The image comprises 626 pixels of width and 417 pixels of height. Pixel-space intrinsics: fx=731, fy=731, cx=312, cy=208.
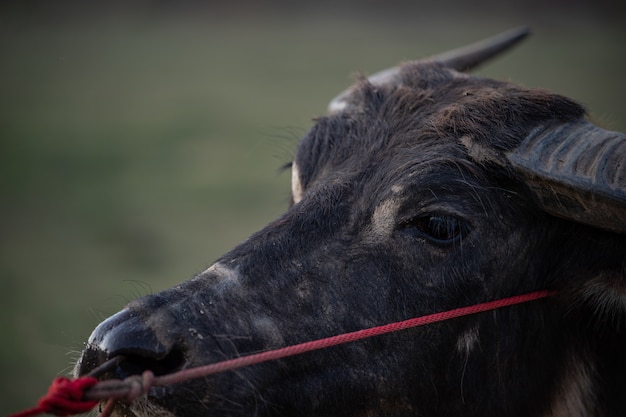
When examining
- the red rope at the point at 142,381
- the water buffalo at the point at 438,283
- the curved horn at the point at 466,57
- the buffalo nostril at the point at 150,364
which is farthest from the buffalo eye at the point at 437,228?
the curved horn at the point at 466,57

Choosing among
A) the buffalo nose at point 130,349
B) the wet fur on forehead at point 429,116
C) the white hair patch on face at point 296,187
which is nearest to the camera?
the buffalo nose at point 130,349

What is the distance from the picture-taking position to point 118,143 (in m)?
16.2

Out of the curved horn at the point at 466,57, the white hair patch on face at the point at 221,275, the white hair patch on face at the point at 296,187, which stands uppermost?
the curved horn at the point at 466,57

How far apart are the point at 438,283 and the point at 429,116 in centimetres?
87

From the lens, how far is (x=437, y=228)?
2992 mm

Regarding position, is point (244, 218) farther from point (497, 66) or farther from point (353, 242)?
point (497, 66)

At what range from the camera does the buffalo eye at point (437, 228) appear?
2992 mm

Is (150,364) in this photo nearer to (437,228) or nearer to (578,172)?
(437,228)

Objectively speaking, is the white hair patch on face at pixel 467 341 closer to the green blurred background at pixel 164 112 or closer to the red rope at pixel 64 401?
the red rope at pixel 64 401

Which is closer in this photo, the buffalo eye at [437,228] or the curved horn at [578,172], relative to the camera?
the curved horn at [578,172]

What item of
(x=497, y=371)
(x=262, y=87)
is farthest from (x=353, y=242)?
(x=262, y=87)

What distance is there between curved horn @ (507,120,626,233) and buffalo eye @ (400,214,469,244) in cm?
35

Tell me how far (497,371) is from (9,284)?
7.20m

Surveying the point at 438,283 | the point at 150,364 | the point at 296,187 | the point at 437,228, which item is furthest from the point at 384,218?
the point at 150,364
